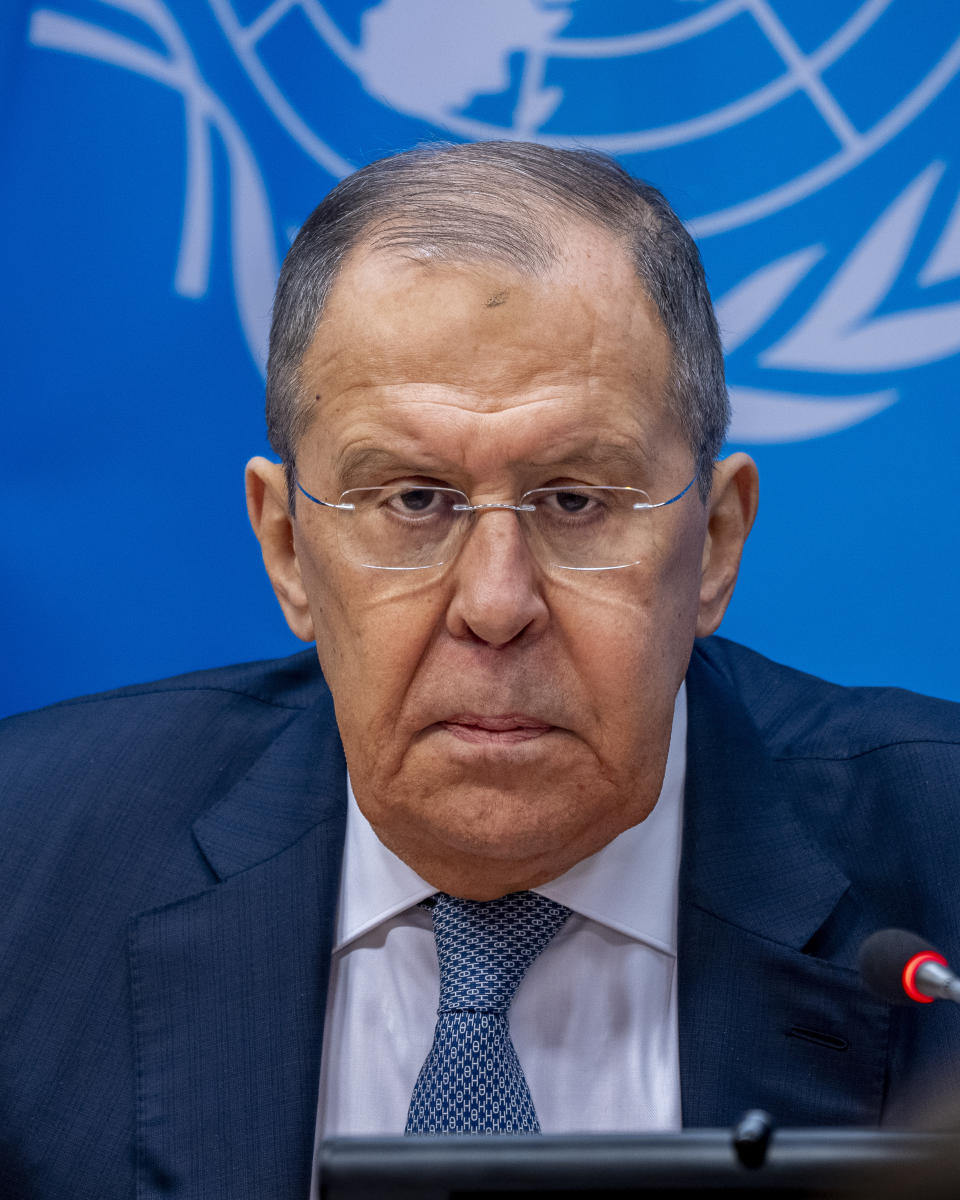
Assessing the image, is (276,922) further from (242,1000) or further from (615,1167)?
(615,1167)

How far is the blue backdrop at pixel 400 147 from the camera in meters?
2.54

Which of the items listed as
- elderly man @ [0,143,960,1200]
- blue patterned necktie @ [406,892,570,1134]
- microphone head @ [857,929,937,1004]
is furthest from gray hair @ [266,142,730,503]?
microphone head @ [857,929,937,1004]

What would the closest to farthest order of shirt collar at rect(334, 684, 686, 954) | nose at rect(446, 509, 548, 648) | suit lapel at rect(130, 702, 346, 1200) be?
nose at rect(446, 509, 548, 648)
suit lapel at rect(130, 702, 346, 1200)
shirt collar at rect(334, 684, 686, 954)

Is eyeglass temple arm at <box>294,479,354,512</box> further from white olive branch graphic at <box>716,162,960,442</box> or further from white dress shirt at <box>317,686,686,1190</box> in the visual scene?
white olive branch graphic at <box>716,162,960,442</box>

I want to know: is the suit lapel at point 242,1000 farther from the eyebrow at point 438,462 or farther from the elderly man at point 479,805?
the eyebrow at point 438,462

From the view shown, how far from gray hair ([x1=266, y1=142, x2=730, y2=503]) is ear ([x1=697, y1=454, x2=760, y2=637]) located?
0.17 feet

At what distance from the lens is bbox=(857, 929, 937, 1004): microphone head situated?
1.23m

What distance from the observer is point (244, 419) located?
2.69 metres

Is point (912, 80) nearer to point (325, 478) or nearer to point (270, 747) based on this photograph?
point (325, 478)

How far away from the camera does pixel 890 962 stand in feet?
4.04

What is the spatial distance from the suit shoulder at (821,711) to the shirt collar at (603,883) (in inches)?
10.9

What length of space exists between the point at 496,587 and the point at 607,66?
1.30 meters

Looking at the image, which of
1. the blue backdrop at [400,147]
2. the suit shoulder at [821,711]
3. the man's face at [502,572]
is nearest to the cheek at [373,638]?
the man's face at [502,572]

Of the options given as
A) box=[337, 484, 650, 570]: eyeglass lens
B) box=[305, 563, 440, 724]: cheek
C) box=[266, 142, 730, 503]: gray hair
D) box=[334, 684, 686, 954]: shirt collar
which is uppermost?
box=[266, 142, 730, 503]: gray hair
